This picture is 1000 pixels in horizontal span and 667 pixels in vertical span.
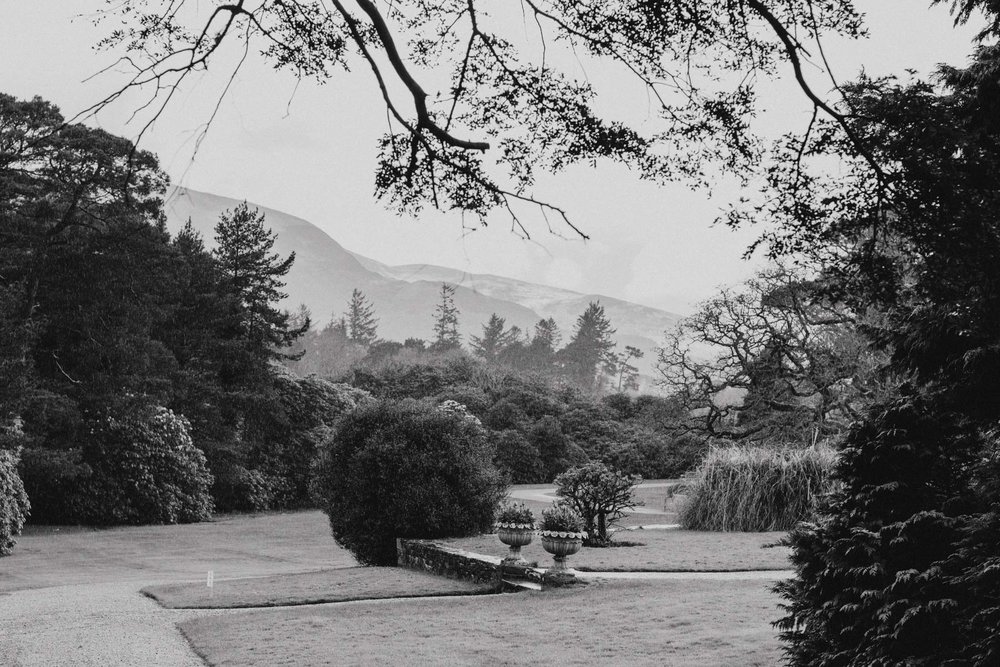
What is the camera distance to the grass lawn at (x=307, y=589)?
39.4 ft

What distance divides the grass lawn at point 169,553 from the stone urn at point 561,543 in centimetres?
639

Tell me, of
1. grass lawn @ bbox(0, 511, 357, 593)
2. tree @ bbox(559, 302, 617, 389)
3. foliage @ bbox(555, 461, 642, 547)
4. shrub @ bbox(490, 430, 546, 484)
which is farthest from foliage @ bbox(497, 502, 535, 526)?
tree @ bbox(559, 302, 617, 389)

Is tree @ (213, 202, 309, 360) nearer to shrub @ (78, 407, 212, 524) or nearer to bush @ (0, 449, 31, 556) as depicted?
shrub @ (78, 407, 212, 524)

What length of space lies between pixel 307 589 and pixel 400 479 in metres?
2.96

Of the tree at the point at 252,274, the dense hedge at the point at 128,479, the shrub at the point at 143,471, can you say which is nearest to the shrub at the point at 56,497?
the dense hedge at the point at 128,479

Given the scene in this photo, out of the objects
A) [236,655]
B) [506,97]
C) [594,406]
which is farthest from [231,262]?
[506,97]

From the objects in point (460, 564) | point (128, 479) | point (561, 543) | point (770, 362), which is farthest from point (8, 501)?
point (770, 362)

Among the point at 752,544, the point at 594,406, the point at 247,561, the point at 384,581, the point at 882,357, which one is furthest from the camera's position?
the point at 594,406

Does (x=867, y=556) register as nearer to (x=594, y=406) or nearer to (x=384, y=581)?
(x=384, y=581)

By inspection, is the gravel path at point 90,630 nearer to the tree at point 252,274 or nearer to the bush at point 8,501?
the bush at point 8,501

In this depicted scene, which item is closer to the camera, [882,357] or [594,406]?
[882,357]

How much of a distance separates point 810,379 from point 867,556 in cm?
2085

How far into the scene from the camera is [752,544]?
15469 millimetres

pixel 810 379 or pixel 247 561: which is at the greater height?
pixel 810 379
